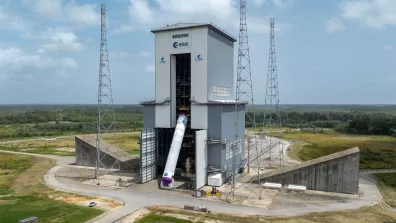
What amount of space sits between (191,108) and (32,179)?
2543 centimetres

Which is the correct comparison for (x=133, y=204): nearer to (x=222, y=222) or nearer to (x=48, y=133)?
(x=222, y=222)

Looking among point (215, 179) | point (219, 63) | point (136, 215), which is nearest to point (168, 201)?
point (136, 215)

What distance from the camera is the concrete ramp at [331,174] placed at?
3647cm

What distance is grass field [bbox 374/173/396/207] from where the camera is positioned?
3675 centimetres

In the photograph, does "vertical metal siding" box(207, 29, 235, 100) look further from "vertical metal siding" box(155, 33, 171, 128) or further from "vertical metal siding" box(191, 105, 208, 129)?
"vertical metal siding" box(155, 33, 171, 128)

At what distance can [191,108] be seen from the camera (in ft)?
140

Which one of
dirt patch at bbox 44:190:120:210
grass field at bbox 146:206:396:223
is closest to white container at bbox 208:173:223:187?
grass field at bbox 146:206:396:223

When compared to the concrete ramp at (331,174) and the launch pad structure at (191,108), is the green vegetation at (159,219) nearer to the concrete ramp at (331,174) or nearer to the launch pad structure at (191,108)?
the launch pad structure at (191,108)

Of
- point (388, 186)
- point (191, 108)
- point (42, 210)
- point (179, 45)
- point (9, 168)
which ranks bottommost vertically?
point (388, 186)

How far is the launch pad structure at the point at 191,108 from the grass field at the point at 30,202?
11586 millimetres

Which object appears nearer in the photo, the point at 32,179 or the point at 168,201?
the point at 168,201

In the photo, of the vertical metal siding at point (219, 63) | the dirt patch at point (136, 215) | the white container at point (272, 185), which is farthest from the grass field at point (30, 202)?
the vertical metal siding at point (219, 63)

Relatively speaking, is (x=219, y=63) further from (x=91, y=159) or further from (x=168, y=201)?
(x=91, y=159)

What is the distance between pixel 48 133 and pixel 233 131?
8836 centimetres
